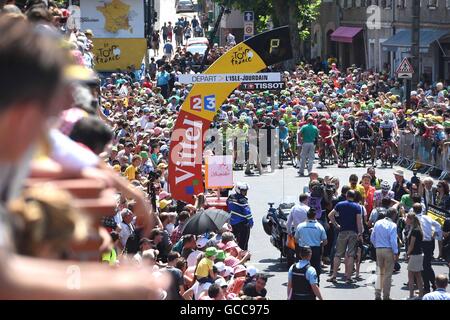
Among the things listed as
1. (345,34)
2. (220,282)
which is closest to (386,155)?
(220,282)

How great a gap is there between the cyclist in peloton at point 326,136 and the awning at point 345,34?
28.8 meters

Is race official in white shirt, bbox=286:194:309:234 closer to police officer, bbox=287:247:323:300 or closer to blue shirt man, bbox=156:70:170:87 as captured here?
police officer, bbox=287:247:323:300

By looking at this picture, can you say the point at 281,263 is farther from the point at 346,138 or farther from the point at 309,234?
the point at 346,138

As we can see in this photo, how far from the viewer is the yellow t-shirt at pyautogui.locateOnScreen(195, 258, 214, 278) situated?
12.4m

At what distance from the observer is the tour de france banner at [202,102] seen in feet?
61.8

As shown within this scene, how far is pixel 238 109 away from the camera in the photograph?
33.4 meters

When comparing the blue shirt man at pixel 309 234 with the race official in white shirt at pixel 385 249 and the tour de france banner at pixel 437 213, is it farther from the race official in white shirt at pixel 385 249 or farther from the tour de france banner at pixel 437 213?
the tour de france banner at pixel 437 213

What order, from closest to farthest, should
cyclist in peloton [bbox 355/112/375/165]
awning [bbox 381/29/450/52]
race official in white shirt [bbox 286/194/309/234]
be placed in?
1. race official in white shirt [bbox 286/194/309/234]
2. cyclist in peloton [bbox 355/112/375/165]
3. awning [bbox 381/29/450/52]

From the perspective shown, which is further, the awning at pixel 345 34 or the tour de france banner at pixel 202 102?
the awning at pixel 345 34

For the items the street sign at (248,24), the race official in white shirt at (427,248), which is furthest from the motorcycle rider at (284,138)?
the race official in white shirt at (427,248)

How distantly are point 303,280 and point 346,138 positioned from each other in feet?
52.7

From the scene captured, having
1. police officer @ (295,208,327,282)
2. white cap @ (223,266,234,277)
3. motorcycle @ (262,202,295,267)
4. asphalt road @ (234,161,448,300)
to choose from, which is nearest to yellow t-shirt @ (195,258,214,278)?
white cap @ (223,266,234,277)

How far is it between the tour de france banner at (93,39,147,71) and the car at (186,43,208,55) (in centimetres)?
906

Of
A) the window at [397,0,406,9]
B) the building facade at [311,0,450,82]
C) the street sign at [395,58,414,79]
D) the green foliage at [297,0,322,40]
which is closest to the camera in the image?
the street sign at [395,58,414,79]
